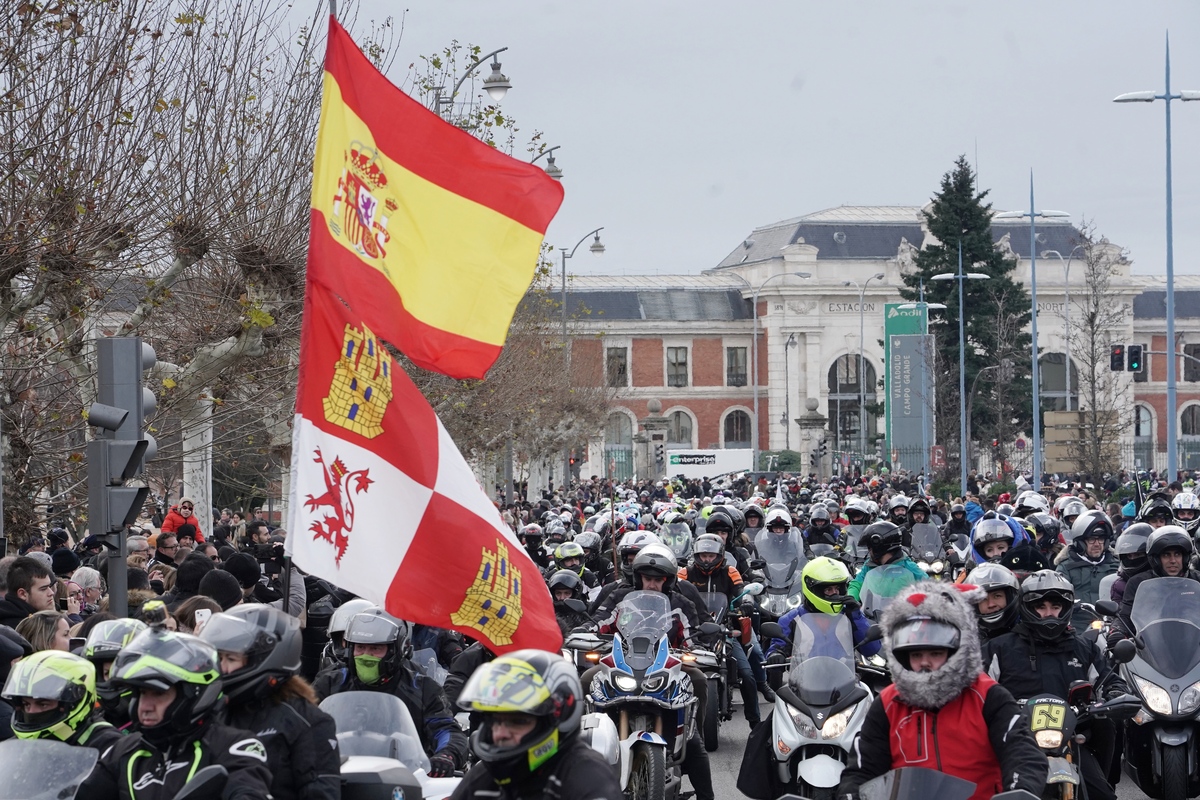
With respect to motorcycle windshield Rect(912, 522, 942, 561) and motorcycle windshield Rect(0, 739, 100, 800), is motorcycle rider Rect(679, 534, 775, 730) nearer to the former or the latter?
motorcycle windshield Rect(912, 522, 942, 561)

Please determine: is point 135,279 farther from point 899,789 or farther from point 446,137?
point 899,789

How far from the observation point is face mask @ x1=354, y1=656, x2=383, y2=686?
7.18m

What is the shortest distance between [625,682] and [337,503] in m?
3.33

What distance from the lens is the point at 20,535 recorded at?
1532 cm

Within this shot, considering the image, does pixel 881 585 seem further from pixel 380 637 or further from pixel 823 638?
pixel 380 637

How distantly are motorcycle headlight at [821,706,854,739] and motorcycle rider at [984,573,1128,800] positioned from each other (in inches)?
29.0

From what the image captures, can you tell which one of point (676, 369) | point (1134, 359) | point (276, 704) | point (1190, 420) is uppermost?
point (676, 369)

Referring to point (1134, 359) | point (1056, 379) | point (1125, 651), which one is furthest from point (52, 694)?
point (1056, 379)

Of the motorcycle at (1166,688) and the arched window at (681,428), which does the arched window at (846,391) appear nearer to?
the arched window at (681,428)

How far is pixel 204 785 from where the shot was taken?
4793 millimetres

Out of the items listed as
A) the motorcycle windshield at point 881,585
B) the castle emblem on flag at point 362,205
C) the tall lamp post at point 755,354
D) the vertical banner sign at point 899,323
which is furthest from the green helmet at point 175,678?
the tall lamp post at point 755,354

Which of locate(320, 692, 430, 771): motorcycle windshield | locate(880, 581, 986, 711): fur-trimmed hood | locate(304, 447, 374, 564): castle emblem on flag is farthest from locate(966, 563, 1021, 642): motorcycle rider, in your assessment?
locate(304, 447, 374, 564): castle emblem on flag

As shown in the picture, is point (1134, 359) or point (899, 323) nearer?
point (1134, 359)

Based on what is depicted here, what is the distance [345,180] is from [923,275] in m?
64.1
